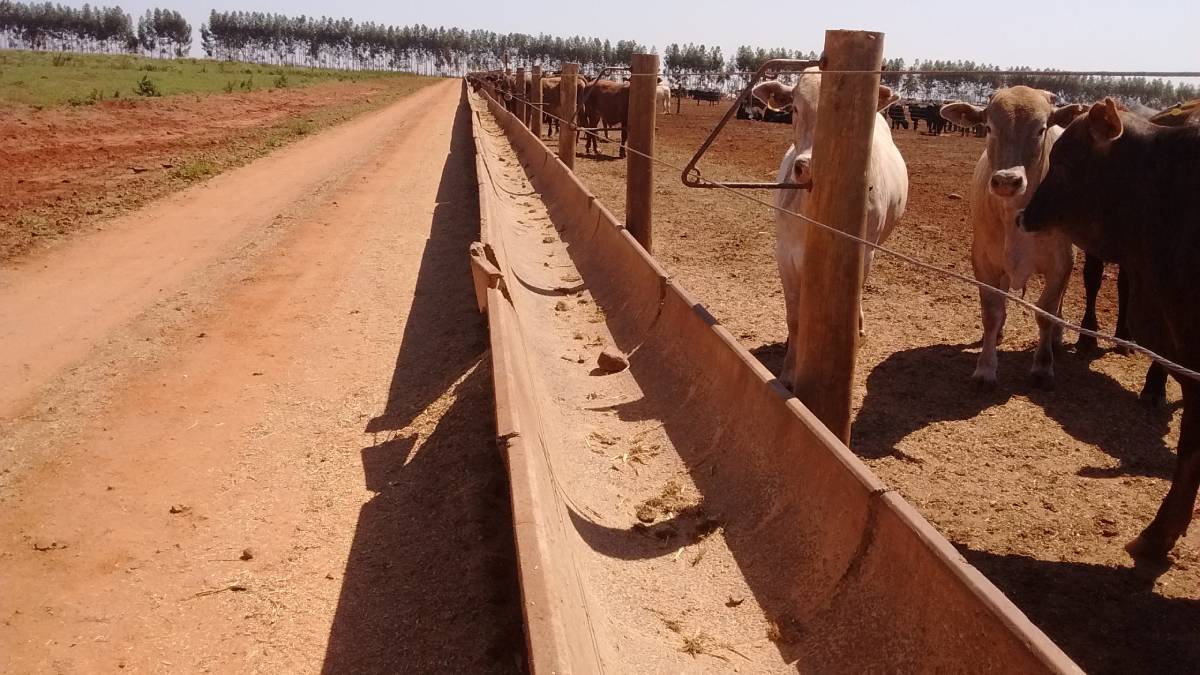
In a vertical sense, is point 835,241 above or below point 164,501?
above

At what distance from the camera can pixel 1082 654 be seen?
11.0ft

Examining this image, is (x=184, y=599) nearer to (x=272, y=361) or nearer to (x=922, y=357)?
(x=272, y=361)

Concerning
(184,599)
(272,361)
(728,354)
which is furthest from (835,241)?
(272,361)

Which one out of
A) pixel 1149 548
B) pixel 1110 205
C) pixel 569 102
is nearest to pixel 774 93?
pixel 1110 205

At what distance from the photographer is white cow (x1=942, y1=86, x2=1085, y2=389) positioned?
5867 millimetres

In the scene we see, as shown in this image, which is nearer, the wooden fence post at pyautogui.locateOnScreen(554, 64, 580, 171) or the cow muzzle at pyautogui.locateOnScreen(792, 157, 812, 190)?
the cow muzzle at pyautogui.locateOnScreen(792, 157, 812, 190)

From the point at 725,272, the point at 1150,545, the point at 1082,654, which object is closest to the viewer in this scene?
the point at 1082,654

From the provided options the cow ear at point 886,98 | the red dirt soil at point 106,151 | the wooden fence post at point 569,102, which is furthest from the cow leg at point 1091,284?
the red dirt soil at point 106,151

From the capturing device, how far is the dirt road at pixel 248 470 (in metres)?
3.42

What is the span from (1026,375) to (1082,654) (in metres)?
3.47

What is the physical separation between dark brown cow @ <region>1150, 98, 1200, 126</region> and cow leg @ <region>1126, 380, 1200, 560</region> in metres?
1.13

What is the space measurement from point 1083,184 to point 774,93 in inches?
83.2

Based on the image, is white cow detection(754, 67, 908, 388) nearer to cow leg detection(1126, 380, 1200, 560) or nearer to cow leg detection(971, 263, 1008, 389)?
cow leg detection(971, 263, 1008, 389)

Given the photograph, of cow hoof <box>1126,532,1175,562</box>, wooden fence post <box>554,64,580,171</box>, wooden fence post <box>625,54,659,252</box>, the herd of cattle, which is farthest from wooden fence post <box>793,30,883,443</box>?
wooden fence post <box>554,64,580,171</box>
